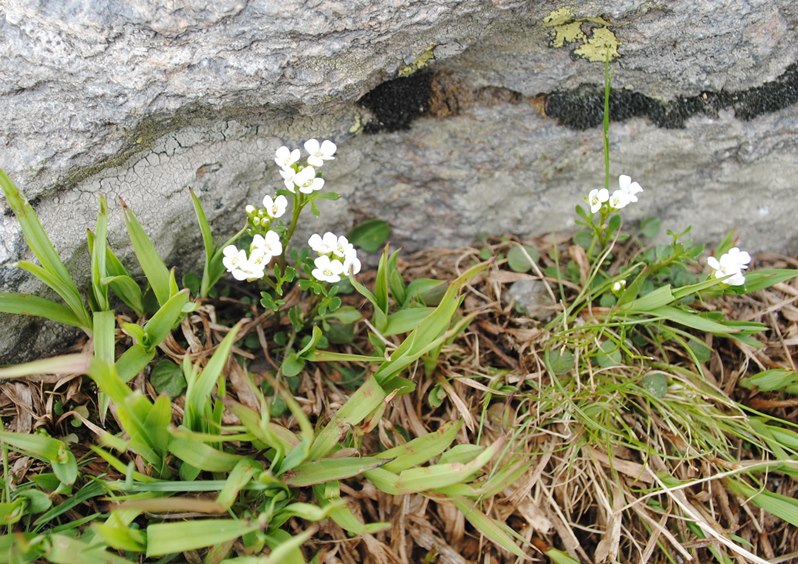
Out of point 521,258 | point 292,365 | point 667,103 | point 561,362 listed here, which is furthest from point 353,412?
point 667,103

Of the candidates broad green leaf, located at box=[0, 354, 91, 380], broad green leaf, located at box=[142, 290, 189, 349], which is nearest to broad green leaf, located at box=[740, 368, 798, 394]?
broad green leaf, located at box=[142, 290, 189, 349]

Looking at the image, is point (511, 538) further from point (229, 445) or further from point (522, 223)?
point (522, 223)

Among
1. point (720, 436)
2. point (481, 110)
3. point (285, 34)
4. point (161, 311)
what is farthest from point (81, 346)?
point (720, 436)

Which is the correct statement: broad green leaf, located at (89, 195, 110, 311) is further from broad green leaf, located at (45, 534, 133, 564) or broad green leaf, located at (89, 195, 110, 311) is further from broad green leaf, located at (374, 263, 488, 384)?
broad green leaf, located at (374, 263, 488, 384)

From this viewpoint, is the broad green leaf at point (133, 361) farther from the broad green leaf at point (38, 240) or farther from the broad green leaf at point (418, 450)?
the broad green leaf at point (418, 450)

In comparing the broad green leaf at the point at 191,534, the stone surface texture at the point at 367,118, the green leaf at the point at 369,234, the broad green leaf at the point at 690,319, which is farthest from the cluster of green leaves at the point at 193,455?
the broad green leaf at the point at 690,319
